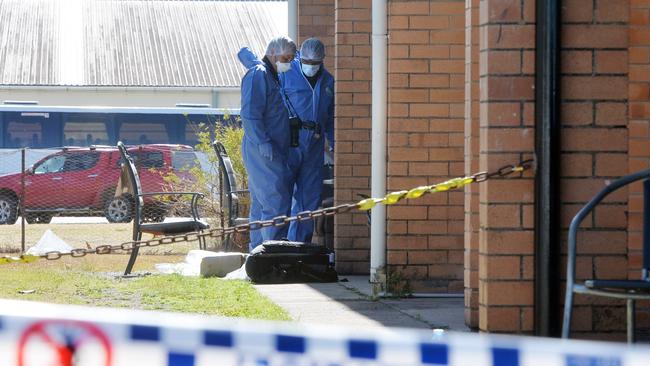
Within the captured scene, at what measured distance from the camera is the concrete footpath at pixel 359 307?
7.57m

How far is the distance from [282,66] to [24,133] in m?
22.4

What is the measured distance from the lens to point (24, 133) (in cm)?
3438

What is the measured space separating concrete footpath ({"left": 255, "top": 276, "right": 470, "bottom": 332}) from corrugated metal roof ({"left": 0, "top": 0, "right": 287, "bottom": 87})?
104 ft

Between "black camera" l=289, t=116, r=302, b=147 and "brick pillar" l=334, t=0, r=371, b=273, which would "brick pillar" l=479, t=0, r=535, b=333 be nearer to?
"brick pillar" l=334, t=0, r=371, b=273

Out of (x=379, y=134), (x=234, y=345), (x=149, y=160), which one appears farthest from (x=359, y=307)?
(x=149, y=160)

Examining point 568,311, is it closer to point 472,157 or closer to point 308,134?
point 472,157

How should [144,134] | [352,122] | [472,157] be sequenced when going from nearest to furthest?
[472,157] → [352,122] → [144,134]

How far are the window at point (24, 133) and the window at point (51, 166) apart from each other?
19.2 feet

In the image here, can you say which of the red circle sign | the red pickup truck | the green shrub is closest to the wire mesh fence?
the red pickup truck

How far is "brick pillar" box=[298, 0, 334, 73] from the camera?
45.9ft

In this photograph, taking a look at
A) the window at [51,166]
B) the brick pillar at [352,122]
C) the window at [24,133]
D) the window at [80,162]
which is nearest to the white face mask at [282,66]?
the brick pillar at [352,122]

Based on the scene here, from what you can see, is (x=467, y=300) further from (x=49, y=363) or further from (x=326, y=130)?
(x=326, y=130)

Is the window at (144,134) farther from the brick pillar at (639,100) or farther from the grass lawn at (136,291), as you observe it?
the brick pillar at (639,100)

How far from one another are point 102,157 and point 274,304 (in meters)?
20.8
